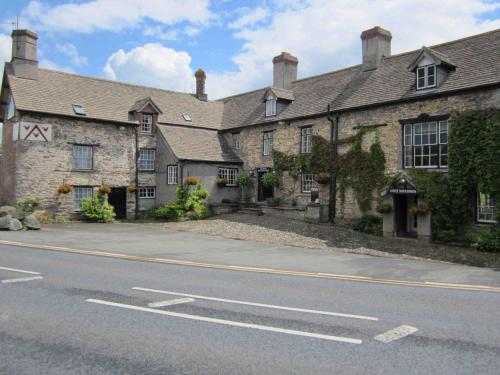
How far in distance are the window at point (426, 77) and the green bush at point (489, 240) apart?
7335mm

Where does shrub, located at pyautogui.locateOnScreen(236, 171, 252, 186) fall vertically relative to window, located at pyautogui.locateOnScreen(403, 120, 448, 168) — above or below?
below

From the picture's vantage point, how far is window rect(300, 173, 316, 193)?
25281 millimetres

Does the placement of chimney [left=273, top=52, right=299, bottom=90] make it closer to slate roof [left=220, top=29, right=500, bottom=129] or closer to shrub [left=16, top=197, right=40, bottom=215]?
slate roof [left=220, top=29, right=500, bottom=129]

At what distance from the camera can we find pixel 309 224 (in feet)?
73.1

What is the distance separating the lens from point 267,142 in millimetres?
28406

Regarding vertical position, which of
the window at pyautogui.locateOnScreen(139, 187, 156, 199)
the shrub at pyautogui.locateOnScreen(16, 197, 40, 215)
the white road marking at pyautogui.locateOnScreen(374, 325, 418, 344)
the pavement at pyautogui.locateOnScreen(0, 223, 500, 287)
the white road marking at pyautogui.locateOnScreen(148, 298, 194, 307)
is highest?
the window at pyautogui.locateOnScreen(139, 187, 156, 199)

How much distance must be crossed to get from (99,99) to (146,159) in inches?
204

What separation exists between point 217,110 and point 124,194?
36.3 feet

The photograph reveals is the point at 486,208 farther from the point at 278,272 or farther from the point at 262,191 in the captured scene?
the point at 262,191

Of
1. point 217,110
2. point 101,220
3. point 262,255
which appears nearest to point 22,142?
point 101,220

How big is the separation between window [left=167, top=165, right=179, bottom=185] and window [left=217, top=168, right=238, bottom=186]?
294 cm

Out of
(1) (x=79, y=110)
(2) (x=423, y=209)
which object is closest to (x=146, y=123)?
(1) (x=79, y=110)

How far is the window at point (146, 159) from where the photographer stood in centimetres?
2986

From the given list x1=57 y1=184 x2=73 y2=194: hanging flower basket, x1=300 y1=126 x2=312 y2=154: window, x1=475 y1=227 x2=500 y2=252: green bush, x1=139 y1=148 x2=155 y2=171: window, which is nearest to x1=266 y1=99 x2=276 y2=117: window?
x1=300 y1=126 x2=312 y2=154: window
